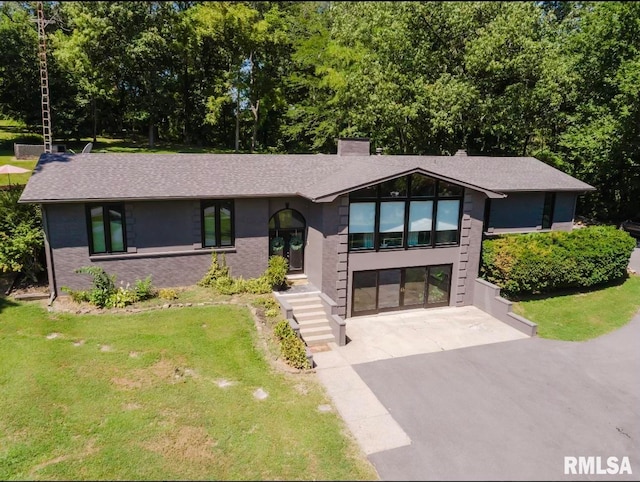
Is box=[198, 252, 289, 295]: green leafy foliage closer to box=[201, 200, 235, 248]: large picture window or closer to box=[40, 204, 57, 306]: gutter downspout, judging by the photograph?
box=[201, 200, 235, 248]: large picture window

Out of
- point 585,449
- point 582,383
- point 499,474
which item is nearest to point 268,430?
point 499,474

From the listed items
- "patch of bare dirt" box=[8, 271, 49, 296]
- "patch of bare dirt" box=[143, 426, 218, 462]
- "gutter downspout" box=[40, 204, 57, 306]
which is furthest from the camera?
"patch of bare dirt" box=[8, 271, 49, 296]

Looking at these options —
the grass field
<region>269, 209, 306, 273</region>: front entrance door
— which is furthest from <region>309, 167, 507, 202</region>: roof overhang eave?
the grass field

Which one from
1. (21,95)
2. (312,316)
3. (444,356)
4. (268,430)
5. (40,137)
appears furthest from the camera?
(40,137)

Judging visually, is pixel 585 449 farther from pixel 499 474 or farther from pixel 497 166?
pixel 497 166

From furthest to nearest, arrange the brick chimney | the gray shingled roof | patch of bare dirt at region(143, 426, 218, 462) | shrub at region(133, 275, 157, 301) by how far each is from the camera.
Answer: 1. the brick chimney
2. shrub at region(133, 275, 157, 301)
3. the gray shingled roof
4. patch of bare dirt at region(143, 426, 218, 462)

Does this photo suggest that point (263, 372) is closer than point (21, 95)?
Yes

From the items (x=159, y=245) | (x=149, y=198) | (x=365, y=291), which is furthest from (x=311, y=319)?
(x=149, y=198)
